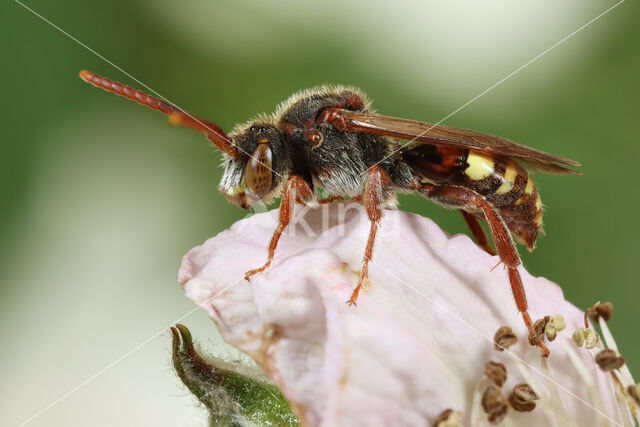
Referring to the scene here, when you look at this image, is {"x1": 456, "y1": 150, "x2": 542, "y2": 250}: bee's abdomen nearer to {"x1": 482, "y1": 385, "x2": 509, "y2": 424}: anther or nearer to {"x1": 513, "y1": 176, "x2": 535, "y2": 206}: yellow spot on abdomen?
{"x1": 513, "y1": 176, "x2": 535, "y2": 206}: yellow spot on abdomen

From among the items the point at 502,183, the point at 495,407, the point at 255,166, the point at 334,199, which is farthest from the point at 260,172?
the point at 495,407

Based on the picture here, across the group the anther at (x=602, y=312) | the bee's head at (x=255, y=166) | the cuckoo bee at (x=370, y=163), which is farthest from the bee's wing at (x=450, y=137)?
the anther at (x=602, y=312)

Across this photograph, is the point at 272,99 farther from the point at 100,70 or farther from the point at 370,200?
the point at 370,200

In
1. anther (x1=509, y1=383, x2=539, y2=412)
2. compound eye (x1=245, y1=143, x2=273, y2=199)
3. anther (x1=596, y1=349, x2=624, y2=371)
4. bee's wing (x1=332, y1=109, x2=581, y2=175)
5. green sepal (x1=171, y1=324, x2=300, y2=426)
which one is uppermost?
bee's wing (x1=332, y1=109, x2=581, y2=175)

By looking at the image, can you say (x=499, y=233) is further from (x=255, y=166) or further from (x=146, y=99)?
(x=146, y=99)

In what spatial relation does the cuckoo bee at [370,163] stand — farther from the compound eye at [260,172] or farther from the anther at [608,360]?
the anther at [608,360]

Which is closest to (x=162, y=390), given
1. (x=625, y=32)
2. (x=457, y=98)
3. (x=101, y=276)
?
(x=101, y=276)

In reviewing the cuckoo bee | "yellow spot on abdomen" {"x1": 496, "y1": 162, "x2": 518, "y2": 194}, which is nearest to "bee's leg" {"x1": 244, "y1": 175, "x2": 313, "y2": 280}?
the cuckoo bee
